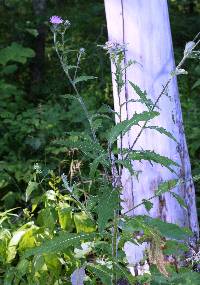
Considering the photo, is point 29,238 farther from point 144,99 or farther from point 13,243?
point 144,99

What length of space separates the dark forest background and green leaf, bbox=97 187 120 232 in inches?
79.0

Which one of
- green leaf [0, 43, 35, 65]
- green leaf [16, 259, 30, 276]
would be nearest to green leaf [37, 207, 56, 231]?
green leaf [16, 259, 30, 276]

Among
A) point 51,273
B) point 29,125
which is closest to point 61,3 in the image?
point 29,125

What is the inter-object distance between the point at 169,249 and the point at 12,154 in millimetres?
2780

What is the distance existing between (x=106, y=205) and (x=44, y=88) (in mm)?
4990

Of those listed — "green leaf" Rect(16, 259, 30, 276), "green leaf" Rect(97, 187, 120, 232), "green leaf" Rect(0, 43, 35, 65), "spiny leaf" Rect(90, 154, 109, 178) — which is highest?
"green leaf" Rect(0, 43, 35, 65)

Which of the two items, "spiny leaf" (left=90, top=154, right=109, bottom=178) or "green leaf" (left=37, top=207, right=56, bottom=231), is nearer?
"spiny leaf" (left=90, top=154, right=109, bottom=178)

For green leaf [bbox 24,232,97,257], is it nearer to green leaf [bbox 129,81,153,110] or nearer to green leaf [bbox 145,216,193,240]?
green leaf [bbox 145,216,193,240]

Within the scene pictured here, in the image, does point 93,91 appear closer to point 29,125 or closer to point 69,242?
point 29,125

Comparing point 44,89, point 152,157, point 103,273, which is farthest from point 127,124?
point 44,89

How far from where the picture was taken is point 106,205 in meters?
1.75

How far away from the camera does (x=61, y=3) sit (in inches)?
329

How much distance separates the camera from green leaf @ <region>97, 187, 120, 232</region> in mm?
1681

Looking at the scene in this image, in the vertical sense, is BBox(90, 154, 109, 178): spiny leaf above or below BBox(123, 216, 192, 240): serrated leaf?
above
